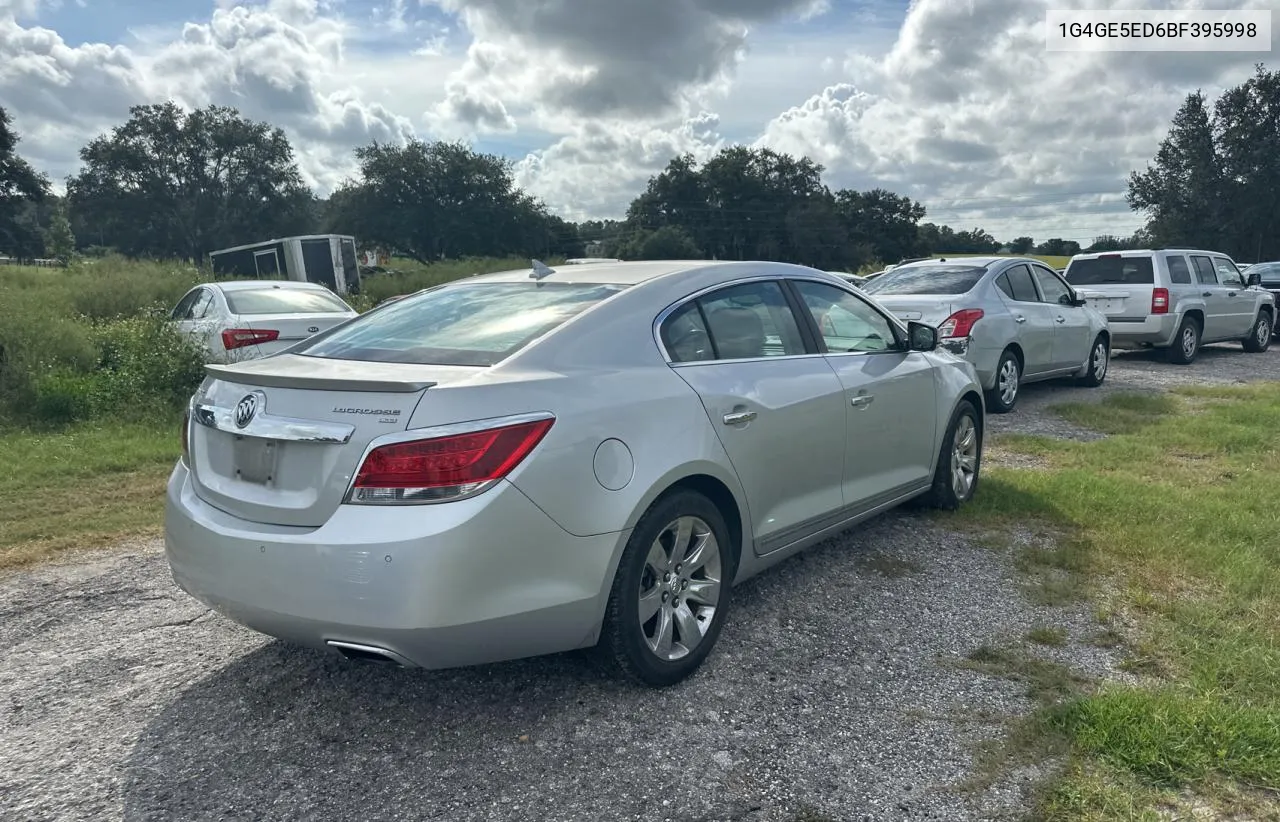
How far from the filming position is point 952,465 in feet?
18.5

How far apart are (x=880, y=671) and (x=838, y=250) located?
80.4 metres

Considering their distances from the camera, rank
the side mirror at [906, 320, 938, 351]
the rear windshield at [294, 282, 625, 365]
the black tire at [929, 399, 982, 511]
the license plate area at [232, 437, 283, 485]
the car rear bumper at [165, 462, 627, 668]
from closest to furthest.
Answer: the car rear bumper at [165, 462, 627, 668] → the license plate area at [232, 437, 283, 485] → the rear windshield at [294, 282, 625, 365] → the side mirror at [906, 320, 938, 351] → the black tire at [929, 399, 982, 511]

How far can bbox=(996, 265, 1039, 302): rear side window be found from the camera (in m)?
9.81

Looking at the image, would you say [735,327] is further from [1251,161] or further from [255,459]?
[1251,161]

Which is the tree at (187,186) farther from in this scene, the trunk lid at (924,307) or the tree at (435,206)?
the trunk lid at (924,307)

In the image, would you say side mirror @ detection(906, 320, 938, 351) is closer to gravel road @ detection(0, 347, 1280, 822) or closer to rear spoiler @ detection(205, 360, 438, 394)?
gravel road @ detection(0, 347, 1280, 822)

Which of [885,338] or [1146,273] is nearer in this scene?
[885,338]

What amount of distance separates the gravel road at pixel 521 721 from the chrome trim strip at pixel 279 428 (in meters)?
1.05

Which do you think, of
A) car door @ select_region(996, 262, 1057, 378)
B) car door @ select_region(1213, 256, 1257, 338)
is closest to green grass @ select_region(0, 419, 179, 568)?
car door @ select_region(996, 262, 1057, 378)

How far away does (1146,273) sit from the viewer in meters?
13.7

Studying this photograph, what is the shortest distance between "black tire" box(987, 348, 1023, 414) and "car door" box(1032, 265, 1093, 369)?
1.00 m

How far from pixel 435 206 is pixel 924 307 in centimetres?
6822

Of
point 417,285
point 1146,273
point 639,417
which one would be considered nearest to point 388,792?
point 639,417

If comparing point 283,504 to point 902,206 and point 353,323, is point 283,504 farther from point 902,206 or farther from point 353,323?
point 902,206
